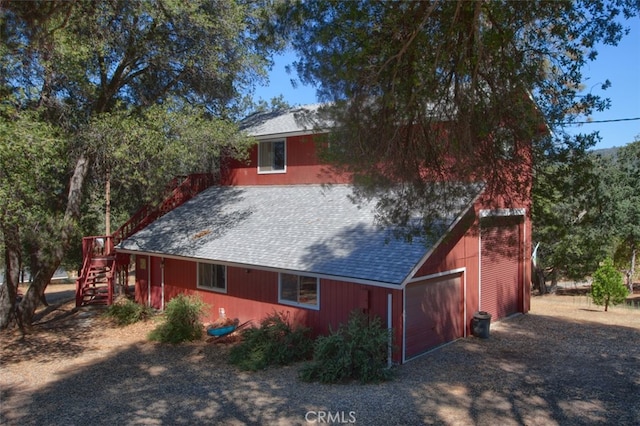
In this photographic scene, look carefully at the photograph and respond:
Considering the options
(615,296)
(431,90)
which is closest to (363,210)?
(431,90)

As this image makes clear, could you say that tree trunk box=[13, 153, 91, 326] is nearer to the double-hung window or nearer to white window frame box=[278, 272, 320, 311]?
the double-hung window

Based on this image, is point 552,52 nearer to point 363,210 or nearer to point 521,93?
point 521,93

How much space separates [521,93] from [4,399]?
11.3 m

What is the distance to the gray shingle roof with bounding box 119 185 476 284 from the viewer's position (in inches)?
455

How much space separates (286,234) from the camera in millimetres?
14688

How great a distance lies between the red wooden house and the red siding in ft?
0.14

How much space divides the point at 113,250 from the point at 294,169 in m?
7.66

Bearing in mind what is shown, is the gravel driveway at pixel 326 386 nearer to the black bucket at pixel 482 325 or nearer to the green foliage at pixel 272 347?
the black bucket at pixel 482 325

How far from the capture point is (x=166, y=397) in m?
9.34

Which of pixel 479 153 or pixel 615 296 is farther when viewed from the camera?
pixel 615 296

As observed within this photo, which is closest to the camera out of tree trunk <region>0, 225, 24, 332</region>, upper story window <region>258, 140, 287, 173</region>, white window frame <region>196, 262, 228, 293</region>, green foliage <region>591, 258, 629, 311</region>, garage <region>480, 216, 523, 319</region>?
garage <region>480, 216, 523, 319</region>

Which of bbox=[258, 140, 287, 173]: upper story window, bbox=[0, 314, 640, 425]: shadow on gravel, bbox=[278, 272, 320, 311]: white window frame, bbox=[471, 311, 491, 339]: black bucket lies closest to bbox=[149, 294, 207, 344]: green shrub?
bbox=[0, 314, 640, 425]: shadow on gravel

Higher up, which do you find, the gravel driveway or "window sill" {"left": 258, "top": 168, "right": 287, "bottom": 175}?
"window sill" {"left": 258, "top": 168, "right": 287, "bottom": 175}

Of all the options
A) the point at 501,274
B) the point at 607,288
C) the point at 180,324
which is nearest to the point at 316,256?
the point at 180,324
